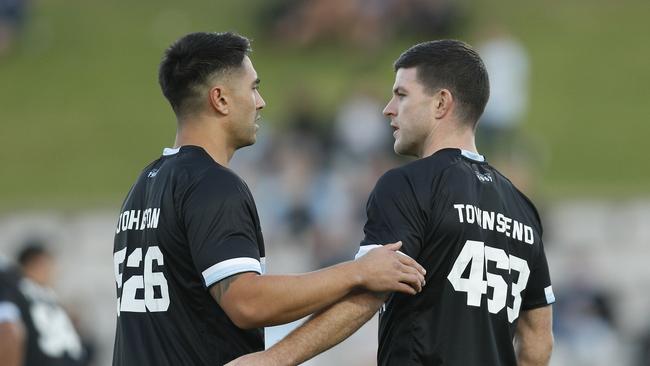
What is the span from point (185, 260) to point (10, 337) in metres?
2.77

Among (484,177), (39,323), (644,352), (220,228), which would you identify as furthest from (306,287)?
(644,352)

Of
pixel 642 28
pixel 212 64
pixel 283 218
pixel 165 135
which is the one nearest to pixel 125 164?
pixel 165 135

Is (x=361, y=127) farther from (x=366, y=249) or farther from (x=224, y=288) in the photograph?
(x=224, y=288)

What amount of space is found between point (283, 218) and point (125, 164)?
592 centimetres

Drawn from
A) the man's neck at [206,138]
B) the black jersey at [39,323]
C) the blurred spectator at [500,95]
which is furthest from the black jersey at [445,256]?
the blurred spectator at [500,95]

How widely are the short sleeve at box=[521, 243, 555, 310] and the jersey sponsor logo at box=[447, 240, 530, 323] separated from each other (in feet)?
0.55

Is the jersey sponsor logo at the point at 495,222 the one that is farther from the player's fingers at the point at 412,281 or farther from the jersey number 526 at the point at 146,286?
the jersey number 526 at the point at 146,286

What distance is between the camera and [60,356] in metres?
8.94

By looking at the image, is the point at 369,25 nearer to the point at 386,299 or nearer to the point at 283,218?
the point at 283,218

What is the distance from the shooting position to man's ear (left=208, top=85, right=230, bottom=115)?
594 cm

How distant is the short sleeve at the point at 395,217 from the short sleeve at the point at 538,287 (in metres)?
0.75

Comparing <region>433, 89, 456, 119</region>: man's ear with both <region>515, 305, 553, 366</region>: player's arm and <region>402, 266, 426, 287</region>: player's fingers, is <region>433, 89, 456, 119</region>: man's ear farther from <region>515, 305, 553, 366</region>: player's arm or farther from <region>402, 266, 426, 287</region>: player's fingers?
<region>515, 305, 553, 366</region>: player's arm

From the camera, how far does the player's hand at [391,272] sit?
5.51 metres

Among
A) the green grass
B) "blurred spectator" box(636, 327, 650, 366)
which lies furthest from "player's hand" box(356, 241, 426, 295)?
the green grass
